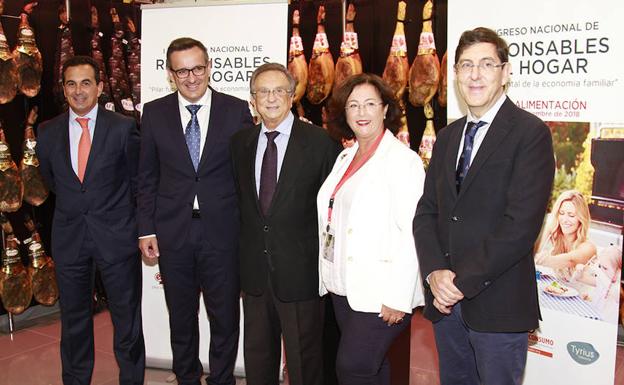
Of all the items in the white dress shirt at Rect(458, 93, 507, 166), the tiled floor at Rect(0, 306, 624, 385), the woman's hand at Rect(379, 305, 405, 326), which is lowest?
the tiled floor at Rect(0, 306, 624, 385)

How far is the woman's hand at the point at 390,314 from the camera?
2102 millimetres

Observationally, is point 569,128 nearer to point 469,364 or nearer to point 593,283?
point 593,283

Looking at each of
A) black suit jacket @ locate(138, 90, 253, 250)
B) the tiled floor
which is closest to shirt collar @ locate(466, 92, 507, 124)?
black suit jacket @ locate(138, 90, 253, 250)

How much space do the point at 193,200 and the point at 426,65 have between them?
182 cm

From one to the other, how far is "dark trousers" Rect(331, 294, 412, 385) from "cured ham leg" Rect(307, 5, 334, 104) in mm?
2130

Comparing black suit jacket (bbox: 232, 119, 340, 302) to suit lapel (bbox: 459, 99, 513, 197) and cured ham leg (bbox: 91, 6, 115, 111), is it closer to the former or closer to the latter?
suit lapel (bbox: 459, 99, 513, 197)

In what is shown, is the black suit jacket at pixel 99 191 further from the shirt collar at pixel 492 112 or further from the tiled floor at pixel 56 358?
the shirt collar at pixel 492 112

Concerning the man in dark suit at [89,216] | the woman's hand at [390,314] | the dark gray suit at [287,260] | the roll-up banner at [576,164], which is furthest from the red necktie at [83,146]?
the roll-up banner at [576,164]

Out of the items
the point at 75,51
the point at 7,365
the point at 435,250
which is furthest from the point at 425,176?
the point at 75,51

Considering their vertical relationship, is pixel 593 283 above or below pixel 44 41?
below

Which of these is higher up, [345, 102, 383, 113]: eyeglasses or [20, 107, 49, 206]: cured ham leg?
[345, 102, 383, 113]: eyeglasses

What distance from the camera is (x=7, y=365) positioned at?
3.60 m

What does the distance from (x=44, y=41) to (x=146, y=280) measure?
2142 millimetres

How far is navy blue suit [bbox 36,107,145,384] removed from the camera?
2787 millimetres
